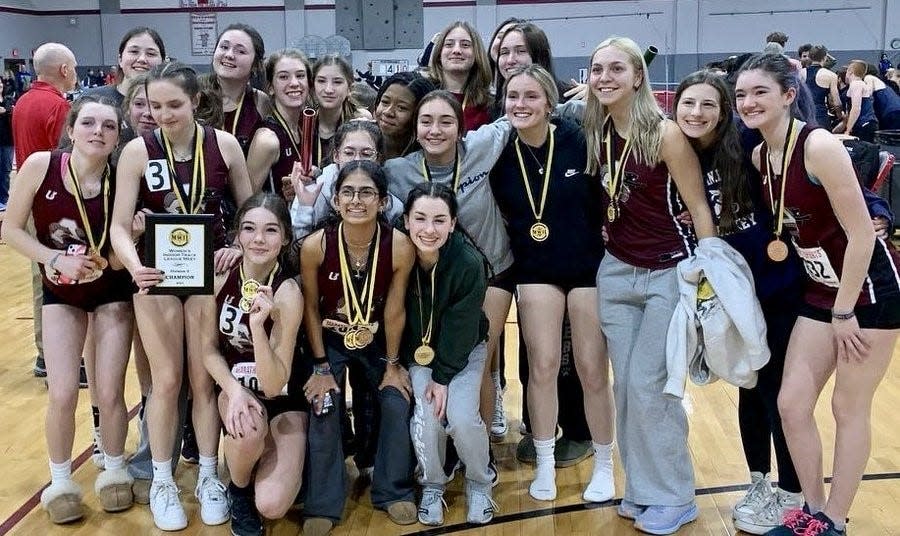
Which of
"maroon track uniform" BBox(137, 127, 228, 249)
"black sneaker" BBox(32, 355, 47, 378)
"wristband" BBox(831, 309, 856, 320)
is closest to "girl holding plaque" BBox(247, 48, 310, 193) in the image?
"maroon track uniform" BBox(137, 127, 228, 249)

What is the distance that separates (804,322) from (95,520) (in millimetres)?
2510

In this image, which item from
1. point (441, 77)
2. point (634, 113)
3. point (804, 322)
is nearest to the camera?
point (804, 322)

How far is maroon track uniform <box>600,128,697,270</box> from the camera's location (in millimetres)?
2814

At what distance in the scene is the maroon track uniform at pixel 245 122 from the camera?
330 cm

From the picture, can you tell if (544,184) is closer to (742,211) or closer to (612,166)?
(612,166)

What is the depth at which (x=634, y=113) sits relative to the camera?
2.80m

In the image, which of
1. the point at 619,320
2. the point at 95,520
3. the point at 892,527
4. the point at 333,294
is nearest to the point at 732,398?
the point at 892,527

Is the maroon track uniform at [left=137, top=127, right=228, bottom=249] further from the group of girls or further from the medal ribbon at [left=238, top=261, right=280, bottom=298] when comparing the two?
the medal ribbon at [left=238, top=261, right=280, bottom=298]

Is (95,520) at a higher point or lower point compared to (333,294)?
lower

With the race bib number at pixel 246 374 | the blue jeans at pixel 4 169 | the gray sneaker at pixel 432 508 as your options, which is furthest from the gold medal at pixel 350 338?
the blue jeans at pixel 4 169

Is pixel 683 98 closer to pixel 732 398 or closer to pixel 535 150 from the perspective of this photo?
pixel 535 150

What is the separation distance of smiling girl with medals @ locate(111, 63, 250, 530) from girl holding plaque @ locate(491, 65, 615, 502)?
991mm

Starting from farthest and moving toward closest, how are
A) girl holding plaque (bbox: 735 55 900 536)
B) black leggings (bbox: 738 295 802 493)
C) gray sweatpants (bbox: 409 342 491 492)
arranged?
gray sweatpants (bbox: 409 342 491 492), black leggings (bbox: 738 295 802 493), girl holding plaque (bbox: 735 55 900 536)

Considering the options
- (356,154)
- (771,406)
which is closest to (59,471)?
(356,154)
